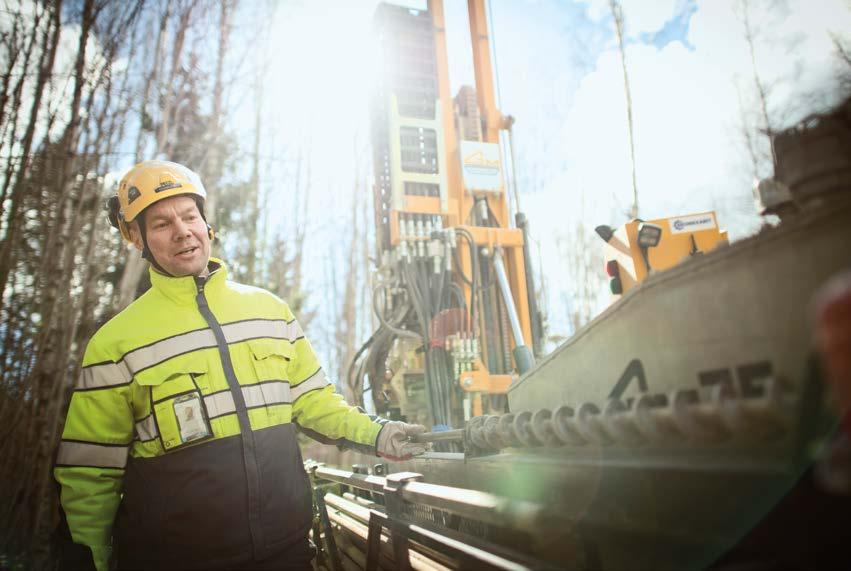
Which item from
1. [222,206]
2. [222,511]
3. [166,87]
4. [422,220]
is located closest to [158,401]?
[222,511]

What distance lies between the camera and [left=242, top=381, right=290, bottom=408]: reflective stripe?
217cm

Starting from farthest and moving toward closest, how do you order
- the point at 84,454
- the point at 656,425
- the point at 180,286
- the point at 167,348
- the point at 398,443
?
the point at 398,443 → the point at 180,286 → the point at 167,348 → the point at 84,454 → the point at 656,425

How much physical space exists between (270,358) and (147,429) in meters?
0.54

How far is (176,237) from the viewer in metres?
2.31

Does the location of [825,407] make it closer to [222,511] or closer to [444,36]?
[222,511]

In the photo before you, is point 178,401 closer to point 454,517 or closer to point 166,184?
point 166,184

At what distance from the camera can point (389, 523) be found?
2.27 m

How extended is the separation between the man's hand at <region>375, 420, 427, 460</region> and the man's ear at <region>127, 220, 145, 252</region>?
4.56 ft

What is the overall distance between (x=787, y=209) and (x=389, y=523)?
190 cm

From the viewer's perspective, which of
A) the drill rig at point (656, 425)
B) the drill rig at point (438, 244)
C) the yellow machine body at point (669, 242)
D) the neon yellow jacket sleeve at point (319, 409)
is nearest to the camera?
the drill rig at point (656, 425)

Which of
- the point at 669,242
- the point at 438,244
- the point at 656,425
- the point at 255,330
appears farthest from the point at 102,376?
the point at 438,244

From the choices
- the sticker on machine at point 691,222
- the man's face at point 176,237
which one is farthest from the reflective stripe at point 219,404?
the sticker on machine at point 691,222

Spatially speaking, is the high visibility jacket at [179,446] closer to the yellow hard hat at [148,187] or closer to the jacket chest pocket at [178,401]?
the jacket chest pocket at [178,401]

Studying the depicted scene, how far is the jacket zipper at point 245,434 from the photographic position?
201 cm
